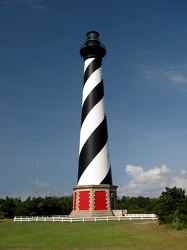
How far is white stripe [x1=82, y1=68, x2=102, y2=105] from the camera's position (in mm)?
37438

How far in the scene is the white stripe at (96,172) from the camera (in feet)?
112

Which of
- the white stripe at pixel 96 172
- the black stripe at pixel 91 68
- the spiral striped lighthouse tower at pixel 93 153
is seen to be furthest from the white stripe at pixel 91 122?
the black stripe at pixel 91 68

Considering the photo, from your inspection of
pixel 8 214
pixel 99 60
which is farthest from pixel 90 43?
pixel 8 214

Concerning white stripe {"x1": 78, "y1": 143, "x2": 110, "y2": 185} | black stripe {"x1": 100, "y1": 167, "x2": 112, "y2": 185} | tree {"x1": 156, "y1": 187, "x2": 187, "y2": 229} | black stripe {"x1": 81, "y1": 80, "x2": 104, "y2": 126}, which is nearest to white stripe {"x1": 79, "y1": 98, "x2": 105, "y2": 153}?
black stripe {"x1": 81, "y1": 80, "x2": 104, "y2": 126}

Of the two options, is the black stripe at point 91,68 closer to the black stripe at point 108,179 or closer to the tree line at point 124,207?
the black stripe at point 108,179

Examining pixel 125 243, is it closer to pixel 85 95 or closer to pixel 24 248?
pixel 24 248

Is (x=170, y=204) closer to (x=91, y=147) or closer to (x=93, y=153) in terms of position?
(x=93, y=153)

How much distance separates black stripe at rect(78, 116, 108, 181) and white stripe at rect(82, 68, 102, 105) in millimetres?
4949

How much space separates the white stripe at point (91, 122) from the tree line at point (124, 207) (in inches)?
441

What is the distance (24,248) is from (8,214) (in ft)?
115

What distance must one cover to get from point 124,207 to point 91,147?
23150mm

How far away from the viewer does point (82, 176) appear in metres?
34.8

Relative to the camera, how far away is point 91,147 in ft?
115

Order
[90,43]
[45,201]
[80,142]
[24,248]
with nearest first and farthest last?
[24,248] < [80,142] < [90,43] < [45,201]
